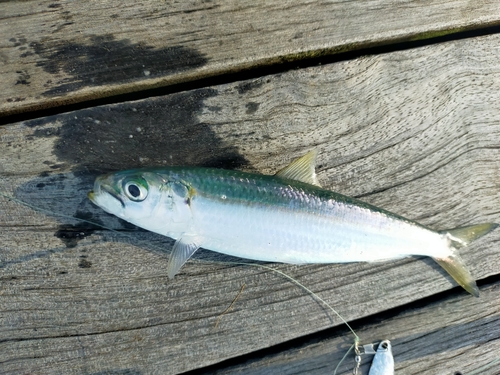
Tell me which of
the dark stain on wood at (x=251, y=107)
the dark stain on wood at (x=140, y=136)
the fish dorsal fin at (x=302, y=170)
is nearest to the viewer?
the fish dorsal fin at (x=302, y=170)

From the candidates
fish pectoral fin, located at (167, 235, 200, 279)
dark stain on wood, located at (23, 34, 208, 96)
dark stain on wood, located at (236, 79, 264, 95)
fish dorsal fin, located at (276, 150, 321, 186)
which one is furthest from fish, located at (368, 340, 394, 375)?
dark stain on wood, located at (23, 34, 208, 96)

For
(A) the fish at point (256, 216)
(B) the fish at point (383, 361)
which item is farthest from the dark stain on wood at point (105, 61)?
(B) the fish at point (383, 361)

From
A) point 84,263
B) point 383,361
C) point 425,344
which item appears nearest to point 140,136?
point 84,263

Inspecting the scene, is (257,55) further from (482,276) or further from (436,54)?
(482,276)

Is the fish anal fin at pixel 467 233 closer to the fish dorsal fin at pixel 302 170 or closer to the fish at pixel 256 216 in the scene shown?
the fish at pixel 256 216

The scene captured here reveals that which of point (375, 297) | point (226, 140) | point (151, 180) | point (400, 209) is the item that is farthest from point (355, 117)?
point (151, 180)
